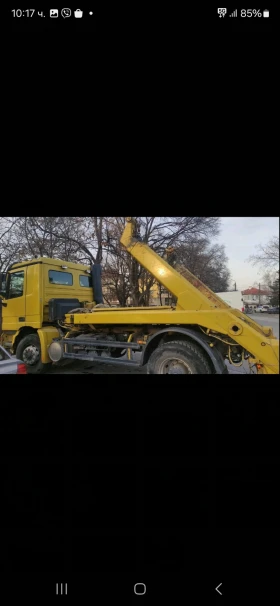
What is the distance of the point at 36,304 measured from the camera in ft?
11.2

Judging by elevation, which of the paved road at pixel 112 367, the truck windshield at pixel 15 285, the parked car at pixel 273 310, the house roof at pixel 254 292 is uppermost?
the truck windshield at pixel 15 285

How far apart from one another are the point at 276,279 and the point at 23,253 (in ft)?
9.90

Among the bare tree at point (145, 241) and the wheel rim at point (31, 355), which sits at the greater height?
the bare tree at point (145, 241)

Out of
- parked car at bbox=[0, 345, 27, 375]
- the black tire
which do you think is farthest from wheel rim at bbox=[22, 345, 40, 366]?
parked car at bbox=[0, 345, 27, 375]

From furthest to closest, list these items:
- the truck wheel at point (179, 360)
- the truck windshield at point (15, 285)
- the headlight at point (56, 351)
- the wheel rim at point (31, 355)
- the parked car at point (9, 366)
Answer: the truck windshield at point (15, 285)
the wheel rim at point (31, 355)
the headlight at point (56, 351)
the truck wheel at point (179, 360)
the parked car at point (9, 366)

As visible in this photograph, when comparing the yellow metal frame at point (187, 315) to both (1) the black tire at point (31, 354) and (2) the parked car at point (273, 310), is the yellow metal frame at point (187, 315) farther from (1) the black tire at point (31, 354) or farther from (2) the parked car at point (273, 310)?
(1) the black tire at point (31, 354)

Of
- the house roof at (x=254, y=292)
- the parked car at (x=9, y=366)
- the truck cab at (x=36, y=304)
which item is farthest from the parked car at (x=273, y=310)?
the truck cab at (x=36, y=304)

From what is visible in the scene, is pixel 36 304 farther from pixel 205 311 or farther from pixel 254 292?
pixel 254 292

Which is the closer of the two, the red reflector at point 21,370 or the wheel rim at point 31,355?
the red reflector at point 21,370

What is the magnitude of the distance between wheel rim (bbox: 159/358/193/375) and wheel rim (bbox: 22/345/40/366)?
197 centimetres

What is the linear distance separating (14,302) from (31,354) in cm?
90

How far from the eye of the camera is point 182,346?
2.49m

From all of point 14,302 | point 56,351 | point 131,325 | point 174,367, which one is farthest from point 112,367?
point 14,302

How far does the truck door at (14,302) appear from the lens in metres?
3.50
